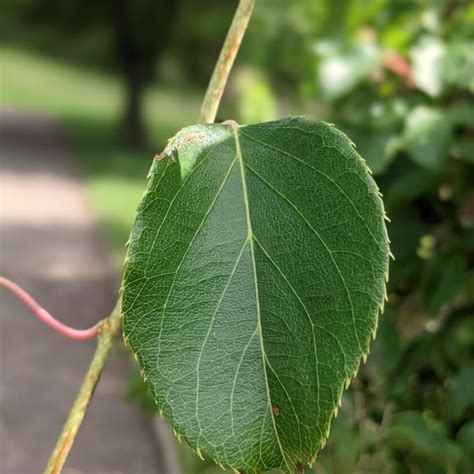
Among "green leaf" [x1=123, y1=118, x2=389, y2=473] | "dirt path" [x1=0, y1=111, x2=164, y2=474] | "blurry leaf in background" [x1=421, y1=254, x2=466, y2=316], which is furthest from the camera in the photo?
"dirt path" [x1=0, y1=111, x2=164, y2=474]

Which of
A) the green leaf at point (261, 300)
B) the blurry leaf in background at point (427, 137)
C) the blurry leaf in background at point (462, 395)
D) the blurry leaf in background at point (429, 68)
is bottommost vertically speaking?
the blurry leaf in background at point (462, 395)

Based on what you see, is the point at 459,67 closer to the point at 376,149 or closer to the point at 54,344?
the point at 376,149

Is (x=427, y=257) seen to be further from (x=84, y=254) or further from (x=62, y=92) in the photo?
(x=62, y=92)

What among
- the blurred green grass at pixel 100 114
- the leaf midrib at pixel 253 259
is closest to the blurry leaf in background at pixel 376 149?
the leaf midrib at pixel 253 259

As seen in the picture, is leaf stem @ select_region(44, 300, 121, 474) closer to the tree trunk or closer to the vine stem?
the vine stem

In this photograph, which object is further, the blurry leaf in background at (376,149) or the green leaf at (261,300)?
the blurry leaf in background at (376,149)

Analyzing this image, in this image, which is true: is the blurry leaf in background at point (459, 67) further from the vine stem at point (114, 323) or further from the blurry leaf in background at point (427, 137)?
the vine stem at point (114, 323)

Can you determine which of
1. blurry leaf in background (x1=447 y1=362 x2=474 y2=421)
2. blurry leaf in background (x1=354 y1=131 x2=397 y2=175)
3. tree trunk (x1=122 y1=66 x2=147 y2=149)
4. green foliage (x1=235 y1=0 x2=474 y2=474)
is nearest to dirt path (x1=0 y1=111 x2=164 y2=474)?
green foliage (x1=235 y1=0 x2=474 y2=474)

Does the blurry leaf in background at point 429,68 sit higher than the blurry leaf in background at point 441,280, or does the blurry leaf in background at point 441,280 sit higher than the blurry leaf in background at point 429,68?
the blurry leaf in background at point 429,68
